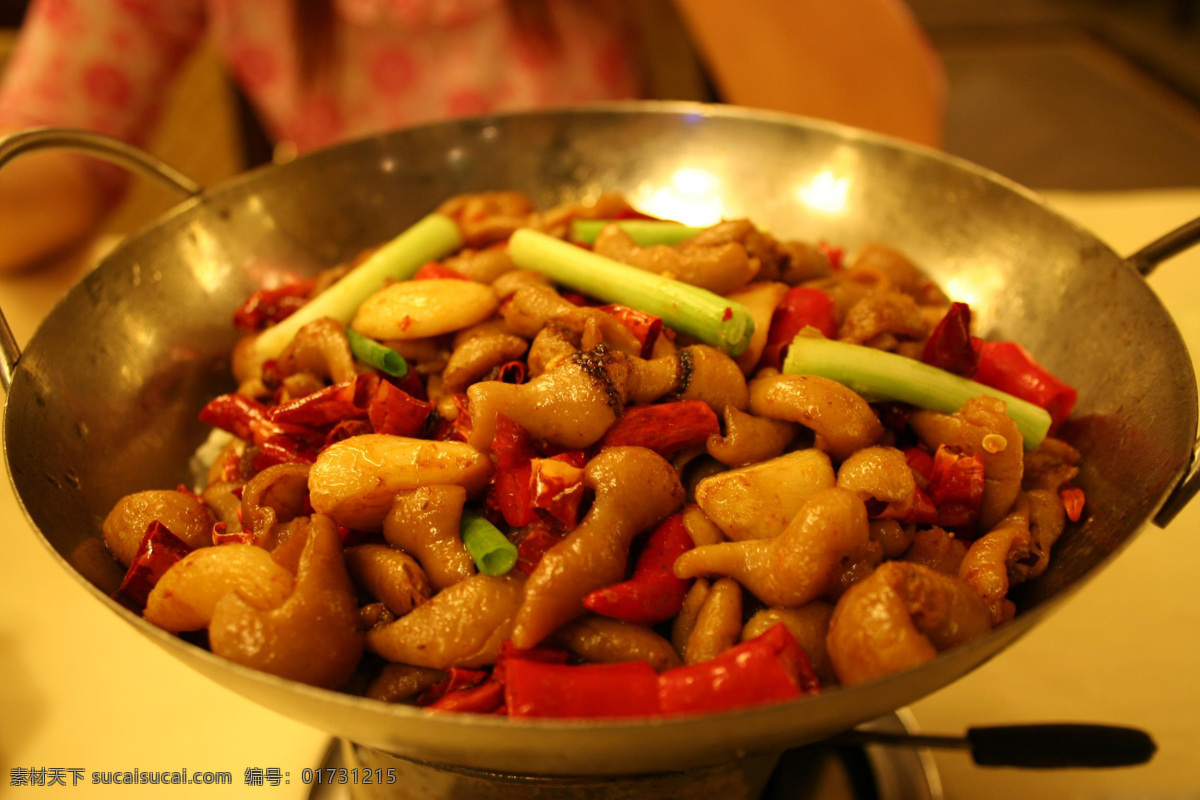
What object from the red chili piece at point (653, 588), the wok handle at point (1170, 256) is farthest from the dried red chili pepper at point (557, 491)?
the wok handle at point (1170, 256)

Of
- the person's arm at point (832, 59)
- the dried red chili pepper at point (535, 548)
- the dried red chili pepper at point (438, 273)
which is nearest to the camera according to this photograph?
the dried red chili pepper at point (535, 548)

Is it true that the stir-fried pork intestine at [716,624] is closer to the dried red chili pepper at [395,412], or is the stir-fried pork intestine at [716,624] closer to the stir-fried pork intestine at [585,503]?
the stir-fried pork intestine at [585,503]

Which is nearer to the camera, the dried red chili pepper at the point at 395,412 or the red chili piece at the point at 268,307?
the dried red chili pepper at the point at 395,412

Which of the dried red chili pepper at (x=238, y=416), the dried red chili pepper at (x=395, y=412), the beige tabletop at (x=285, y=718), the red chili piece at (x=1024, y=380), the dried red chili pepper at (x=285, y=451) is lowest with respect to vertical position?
the beige tabletop at (x=285, y=718)

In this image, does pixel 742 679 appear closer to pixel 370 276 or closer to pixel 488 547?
pixel 488 547

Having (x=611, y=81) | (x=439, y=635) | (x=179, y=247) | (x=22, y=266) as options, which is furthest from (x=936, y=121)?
(x=22, y=266)

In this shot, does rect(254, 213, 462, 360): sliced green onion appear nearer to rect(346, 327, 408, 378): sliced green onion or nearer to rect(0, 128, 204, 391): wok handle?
rect(346, 327, 408, 378): sliced green onion

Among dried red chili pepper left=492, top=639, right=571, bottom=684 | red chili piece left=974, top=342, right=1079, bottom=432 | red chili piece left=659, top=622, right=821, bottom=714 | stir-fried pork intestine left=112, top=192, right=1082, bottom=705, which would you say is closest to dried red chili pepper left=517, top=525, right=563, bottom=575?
stir-fried pork intestine left=112, top=192, right=1082, bottom=705
